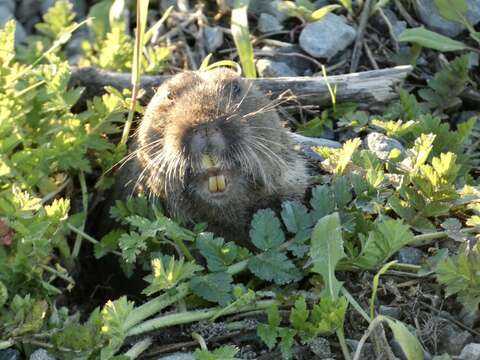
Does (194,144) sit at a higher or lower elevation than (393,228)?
higher

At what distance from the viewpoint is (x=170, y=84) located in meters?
4.21

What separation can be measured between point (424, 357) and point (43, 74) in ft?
7.30

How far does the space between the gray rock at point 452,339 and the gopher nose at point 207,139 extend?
1163mm

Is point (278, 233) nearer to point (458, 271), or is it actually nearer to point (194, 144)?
point (194, 144)

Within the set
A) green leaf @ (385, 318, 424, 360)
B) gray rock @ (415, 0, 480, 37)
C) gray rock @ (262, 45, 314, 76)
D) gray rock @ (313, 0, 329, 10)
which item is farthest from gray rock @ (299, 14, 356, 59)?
green leaf @ (385, 318, 424, 360)

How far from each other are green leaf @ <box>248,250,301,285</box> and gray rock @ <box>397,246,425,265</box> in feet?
1.57

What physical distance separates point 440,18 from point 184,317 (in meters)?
2.82

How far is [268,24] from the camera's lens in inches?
212

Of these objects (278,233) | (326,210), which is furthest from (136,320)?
(326,210)

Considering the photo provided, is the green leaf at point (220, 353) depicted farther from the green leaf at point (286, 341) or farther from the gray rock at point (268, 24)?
the gray rock at point (268, 24)

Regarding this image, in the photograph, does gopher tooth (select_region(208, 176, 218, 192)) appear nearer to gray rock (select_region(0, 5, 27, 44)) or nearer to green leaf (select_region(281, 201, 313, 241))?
green leaf (select_region(281, 201, 313, 241))

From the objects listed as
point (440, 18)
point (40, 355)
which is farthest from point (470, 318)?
point (440, 18)

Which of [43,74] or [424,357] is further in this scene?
[43,74]

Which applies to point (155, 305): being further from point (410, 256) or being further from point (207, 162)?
point (410, 256)
